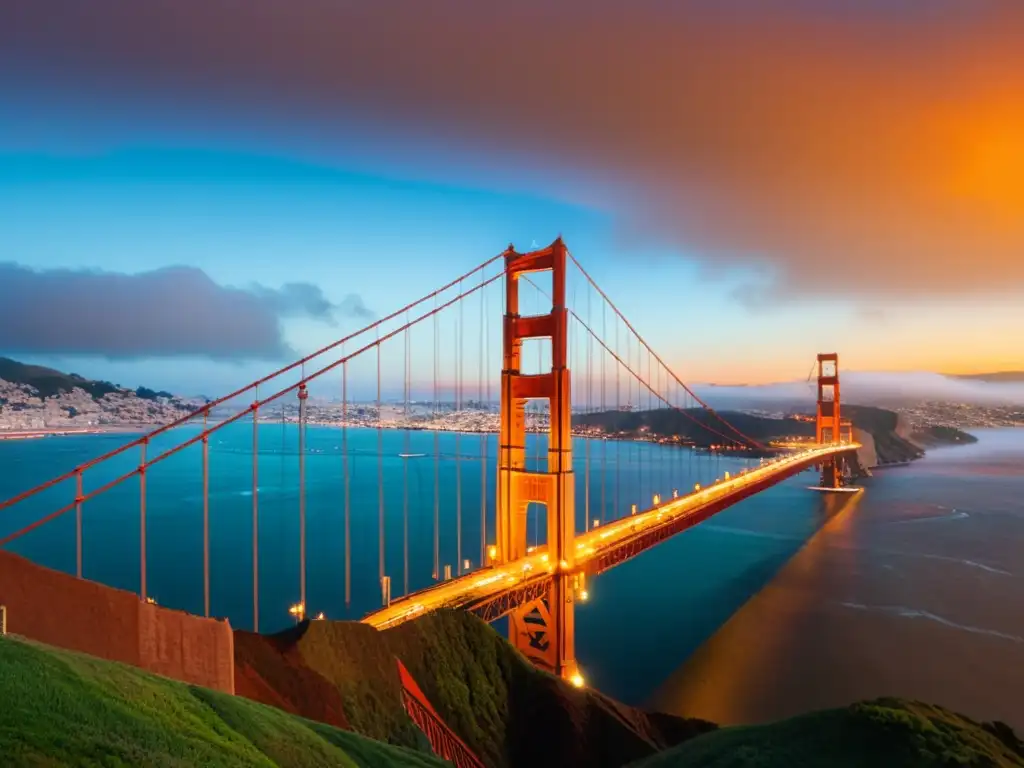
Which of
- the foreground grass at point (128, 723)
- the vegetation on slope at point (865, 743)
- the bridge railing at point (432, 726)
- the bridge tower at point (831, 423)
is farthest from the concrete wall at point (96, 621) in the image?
the bridge tower at point (831, 423)

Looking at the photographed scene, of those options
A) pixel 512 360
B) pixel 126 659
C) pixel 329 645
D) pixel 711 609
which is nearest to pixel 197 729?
pixel 126 659

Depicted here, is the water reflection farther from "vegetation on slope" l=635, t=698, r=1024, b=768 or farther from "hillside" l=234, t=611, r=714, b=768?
"vegetation on slope" l=635, t=698, r=1024, b=768

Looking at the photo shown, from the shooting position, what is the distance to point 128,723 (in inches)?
181

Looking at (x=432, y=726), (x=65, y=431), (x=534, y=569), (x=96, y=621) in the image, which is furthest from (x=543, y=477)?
(x=65, y=431)

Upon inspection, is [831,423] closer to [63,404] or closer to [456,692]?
[456,692]

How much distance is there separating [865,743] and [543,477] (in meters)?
8.00

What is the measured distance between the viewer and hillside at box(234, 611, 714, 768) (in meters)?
8.10

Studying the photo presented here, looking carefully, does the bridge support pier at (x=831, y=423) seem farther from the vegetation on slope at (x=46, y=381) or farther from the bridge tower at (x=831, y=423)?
the vegetation on slope at (x=46, y=381)

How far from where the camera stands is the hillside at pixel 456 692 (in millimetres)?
8102

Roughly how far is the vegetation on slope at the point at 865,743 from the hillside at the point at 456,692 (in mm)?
1661

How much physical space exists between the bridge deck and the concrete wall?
428cm

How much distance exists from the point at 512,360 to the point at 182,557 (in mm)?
23420

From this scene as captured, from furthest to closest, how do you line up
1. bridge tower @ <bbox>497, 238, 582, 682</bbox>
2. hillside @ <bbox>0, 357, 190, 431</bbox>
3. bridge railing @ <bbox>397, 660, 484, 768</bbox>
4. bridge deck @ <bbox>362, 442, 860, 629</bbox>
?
hillside @ <bbox>0, 357, 190, 431</bbox> → bridge tower @ <bbox>497, 238, 582, 682</bbox> → bridge deck @ <bbox>362, 442, 860, 629</bbox> → bridge railing @ <bbox>397, 660, 484, 768</bbox>

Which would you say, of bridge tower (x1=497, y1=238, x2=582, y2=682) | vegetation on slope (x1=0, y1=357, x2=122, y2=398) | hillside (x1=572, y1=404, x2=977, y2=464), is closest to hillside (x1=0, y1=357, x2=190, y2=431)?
vegetation on slope (x1=0, y1=357, x2=122, y2=398)
